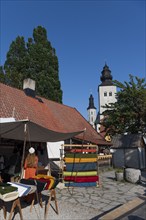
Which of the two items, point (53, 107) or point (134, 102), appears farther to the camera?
point (134, 102)

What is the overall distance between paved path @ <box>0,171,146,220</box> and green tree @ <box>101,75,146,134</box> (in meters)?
11.9

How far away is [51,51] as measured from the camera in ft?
96.0

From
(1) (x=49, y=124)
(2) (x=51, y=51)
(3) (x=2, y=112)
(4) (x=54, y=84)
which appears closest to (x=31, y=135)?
(3) (x=2, y=112)

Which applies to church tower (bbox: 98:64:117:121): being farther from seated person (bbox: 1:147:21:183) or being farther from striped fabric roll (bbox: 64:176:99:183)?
seated person (bbox: 1:147:21:183)

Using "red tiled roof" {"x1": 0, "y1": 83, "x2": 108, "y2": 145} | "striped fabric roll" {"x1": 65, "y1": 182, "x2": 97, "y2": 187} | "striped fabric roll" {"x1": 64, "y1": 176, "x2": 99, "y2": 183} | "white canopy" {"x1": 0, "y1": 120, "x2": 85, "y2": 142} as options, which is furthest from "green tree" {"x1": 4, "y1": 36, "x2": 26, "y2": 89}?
"white canopy" {"x1": 0, "y1": 120, "x2": 85, "y2": 142}

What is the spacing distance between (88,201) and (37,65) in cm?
2282

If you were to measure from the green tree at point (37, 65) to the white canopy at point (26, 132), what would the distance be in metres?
18.7

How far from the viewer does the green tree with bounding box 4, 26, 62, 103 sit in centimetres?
2616

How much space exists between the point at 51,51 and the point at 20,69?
191 inches

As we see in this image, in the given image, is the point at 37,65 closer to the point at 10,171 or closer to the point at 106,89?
the point at 10,171

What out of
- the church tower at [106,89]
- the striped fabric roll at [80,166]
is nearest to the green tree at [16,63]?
the striped fabric roll at [80,166]

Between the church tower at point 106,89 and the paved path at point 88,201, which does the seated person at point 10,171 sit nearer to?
the paved path at point 88,201

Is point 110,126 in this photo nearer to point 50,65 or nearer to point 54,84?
point 54,84

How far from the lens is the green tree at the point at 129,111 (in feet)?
68.2
